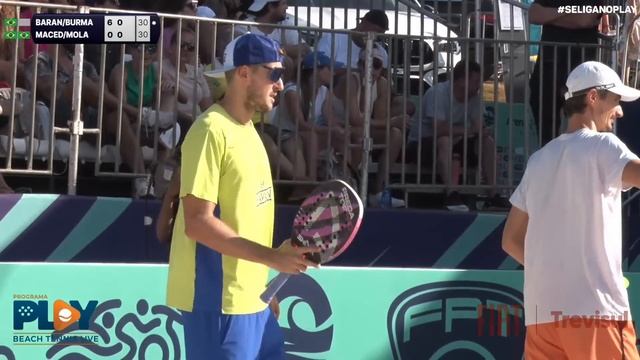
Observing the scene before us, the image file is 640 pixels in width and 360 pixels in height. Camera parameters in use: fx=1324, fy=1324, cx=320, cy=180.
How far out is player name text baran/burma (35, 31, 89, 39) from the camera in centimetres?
890

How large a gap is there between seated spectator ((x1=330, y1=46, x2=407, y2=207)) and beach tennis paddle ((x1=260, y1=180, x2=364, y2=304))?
4.69m

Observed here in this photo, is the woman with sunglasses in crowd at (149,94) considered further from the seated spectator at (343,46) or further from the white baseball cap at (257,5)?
the white baseball cap at (257,5)

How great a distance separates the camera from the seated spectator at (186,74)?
9.34 metres

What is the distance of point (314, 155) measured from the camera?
31.6 ft

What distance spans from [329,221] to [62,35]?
451 cm

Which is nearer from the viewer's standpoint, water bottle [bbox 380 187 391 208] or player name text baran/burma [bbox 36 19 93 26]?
player name text baran/burma [bbox 36 19 93 26]

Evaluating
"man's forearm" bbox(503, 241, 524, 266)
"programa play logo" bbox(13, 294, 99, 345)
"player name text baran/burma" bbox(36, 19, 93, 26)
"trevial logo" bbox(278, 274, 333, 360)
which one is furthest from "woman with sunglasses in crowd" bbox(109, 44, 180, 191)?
"man's forearm" bbox(503, 241, 524, 266)

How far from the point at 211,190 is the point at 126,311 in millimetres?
2258

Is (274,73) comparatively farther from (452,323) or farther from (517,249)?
(452,323)

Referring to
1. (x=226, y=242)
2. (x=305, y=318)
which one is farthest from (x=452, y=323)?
(x=226, y=242)

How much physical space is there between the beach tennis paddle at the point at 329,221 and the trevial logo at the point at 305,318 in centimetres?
227

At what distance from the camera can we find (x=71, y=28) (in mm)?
8930

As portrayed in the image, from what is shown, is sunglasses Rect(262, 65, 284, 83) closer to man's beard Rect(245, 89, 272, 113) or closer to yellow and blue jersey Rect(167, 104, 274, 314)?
man's beard Rect(245, 89, 272, 113)

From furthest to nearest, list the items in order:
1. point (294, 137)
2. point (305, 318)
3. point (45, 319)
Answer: point (294, 137), point (305, 318), point (45, 319)
